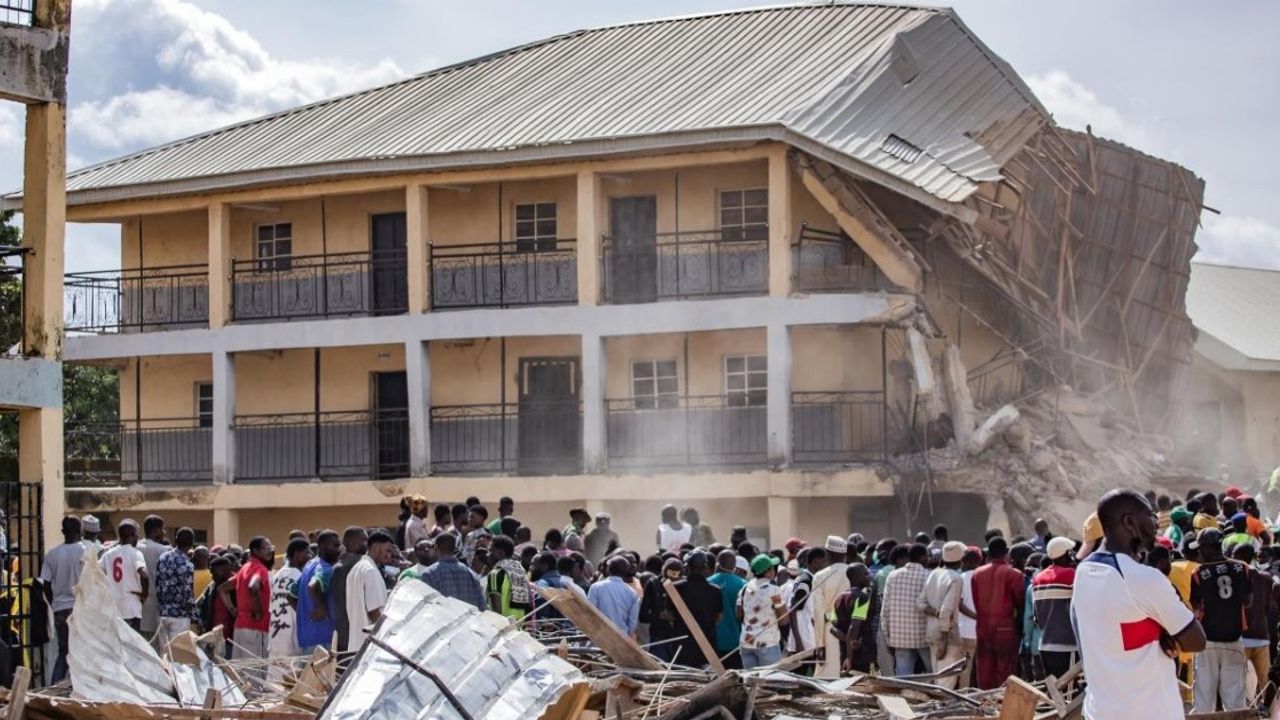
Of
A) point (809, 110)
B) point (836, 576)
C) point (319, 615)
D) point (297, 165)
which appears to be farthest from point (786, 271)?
point (319, 615)

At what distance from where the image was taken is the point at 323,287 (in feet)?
106

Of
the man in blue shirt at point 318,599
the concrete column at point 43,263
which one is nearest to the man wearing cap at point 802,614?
the man in blue shirt at point 318,599

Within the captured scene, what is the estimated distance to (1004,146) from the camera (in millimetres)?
29266

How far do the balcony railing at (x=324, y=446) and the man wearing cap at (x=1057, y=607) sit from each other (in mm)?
19294

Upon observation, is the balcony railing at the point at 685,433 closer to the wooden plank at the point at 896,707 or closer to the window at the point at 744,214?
the window at the point at 744,214

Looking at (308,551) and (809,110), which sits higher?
(809,110)

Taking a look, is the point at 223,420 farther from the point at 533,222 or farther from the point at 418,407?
the point at 533,222

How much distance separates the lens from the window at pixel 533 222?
31.4 meters

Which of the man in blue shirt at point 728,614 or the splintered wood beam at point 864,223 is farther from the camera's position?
the splintered wood beam at point 864,223

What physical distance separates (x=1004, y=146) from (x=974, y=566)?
13991 mm

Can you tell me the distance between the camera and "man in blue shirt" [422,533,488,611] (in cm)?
1434

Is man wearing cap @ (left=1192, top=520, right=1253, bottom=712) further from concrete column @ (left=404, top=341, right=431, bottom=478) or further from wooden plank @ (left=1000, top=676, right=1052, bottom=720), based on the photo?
concrete column @ (left=404, top=341, right=431, bottom=478)

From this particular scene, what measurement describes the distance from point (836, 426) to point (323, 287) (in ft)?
29.6

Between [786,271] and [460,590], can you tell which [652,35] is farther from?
[460,590]
